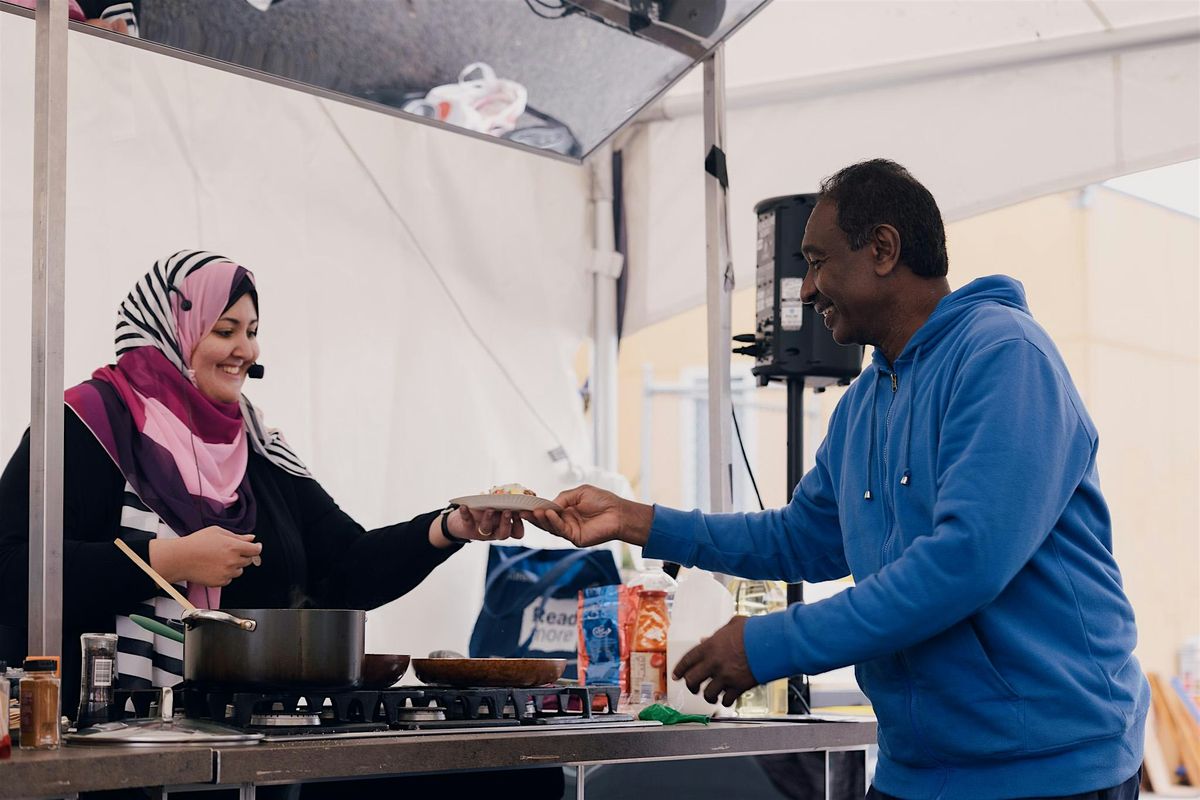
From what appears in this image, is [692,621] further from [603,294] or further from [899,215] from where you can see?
[603,294]

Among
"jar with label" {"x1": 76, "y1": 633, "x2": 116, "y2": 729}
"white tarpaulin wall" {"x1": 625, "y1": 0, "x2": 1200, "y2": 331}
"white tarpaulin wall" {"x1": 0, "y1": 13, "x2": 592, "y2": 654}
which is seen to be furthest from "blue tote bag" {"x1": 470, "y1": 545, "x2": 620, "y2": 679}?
"jar with label" {"x1": 76, "y1": 633, "x2": 116, "y2": 729}

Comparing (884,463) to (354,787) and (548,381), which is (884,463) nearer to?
(354,787)

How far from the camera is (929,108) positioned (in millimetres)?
4078

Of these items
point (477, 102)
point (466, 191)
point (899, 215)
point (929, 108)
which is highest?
point (929, 108)

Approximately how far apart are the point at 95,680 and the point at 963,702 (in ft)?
4.06

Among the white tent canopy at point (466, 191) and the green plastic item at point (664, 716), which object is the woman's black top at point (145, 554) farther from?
the white tent canopy at point (466, 191)

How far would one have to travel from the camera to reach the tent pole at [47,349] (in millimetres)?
1831

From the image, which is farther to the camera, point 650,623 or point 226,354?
point 226,354

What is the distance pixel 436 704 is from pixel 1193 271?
8.93m

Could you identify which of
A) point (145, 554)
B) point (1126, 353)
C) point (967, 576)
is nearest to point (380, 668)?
point (145, 554)

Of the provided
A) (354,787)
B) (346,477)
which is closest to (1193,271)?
(346,477)

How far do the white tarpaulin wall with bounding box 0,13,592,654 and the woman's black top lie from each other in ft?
3.45

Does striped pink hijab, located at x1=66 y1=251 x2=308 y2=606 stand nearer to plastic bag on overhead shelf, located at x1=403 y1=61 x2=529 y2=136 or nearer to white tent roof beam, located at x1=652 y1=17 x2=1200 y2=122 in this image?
plastic bag on overhead shelf, located at x1=403 y1=61 x2=529 y2=136

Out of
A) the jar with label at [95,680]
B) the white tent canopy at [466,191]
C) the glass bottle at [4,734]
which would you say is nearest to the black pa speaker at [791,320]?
the white tent canopy at [466,191]
